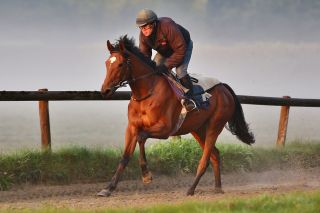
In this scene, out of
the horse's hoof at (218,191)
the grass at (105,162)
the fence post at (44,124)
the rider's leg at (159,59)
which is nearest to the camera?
the rider's leg at (159,59)

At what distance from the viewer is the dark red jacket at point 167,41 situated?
873 cm

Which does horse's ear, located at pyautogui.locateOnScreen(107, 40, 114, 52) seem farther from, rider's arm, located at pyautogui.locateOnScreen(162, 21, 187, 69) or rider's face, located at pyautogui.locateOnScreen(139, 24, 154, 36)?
rider's arm, located at pyautogui.locateOnScreen(162, 21, 187, 69)

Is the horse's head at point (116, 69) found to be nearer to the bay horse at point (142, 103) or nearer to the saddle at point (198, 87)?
the bay horse at point (142, 103)

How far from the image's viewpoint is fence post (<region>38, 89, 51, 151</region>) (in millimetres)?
10734

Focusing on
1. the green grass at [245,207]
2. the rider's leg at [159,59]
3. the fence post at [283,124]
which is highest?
the rider's leg at [159,59]

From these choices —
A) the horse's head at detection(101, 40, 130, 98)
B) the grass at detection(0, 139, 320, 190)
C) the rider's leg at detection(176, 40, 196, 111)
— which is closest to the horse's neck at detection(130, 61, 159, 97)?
the horse's head at detection(101, 40, 130, 98)

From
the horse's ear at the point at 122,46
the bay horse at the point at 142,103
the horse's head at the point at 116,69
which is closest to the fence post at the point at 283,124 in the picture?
the bay horse at the point at 142,103

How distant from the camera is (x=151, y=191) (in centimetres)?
1024

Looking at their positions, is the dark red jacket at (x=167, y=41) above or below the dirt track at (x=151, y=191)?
above

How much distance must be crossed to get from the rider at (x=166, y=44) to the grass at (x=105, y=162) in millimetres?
2431

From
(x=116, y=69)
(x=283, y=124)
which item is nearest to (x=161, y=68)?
(x=116, y=69)

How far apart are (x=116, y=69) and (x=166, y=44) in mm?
1135

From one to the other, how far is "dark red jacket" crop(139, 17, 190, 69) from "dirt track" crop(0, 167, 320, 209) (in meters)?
2.08

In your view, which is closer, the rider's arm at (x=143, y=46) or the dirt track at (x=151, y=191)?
the dirt track at (x=151, y=191)
